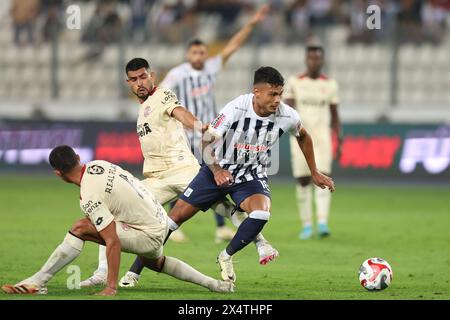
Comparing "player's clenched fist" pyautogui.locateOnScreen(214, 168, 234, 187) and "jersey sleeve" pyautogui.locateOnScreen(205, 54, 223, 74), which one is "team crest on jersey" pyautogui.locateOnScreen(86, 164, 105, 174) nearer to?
"player's clenched fist" pyautogui.locateOnScreen(214, 168, 234, 187)

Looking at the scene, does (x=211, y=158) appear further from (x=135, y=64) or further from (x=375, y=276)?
(x=375, y=276)

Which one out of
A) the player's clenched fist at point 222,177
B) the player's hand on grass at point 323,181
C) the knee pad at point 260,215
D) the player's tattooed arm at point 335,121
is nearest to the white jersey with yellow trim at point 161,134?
the player's clenched fist at point 222,177

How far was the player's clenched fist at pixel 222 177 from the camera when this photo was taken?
8883mm

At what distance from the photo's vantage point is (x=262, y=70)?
29.9 feet

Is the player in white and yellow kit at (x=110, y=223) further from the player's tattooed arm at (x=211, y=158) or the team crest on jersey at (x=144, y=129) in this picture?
the team crest on jersey at (x=144, y=129)

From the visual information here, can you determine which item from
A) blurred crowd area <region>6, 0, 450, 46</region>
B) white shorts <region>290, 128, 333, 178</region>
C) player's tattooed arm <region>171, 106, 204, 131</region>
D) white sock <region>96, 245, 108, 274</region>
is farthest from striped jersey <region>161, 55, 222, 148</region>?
blurred crowd area <region>6, 0, 450, 46</region>

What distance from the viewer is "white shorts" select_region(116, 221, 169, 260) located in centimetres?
827

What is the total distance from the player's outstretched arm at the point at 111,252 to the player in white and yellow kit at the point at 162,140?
1.19m

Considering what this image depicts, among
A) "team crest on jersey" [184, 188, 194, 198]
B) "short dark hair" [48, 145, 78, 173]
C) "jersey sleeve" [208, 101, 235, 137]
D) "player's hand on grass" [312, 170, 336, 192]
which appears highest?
"jersey sleeve" [208, 101, 235, 137]

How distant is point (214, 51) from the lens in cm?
2170

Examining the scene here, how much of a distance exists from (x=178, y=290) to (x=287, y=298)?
3.23 ft

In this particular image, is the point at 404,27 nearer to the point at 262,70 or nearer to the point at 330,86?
the point at 330,86

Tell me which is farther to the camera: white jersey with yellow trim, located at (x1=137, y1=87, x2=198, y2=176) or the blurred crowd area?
the blurred crowd area

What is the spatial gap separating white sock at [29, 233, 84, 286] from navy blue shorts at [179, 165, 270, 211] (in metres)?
1.51
